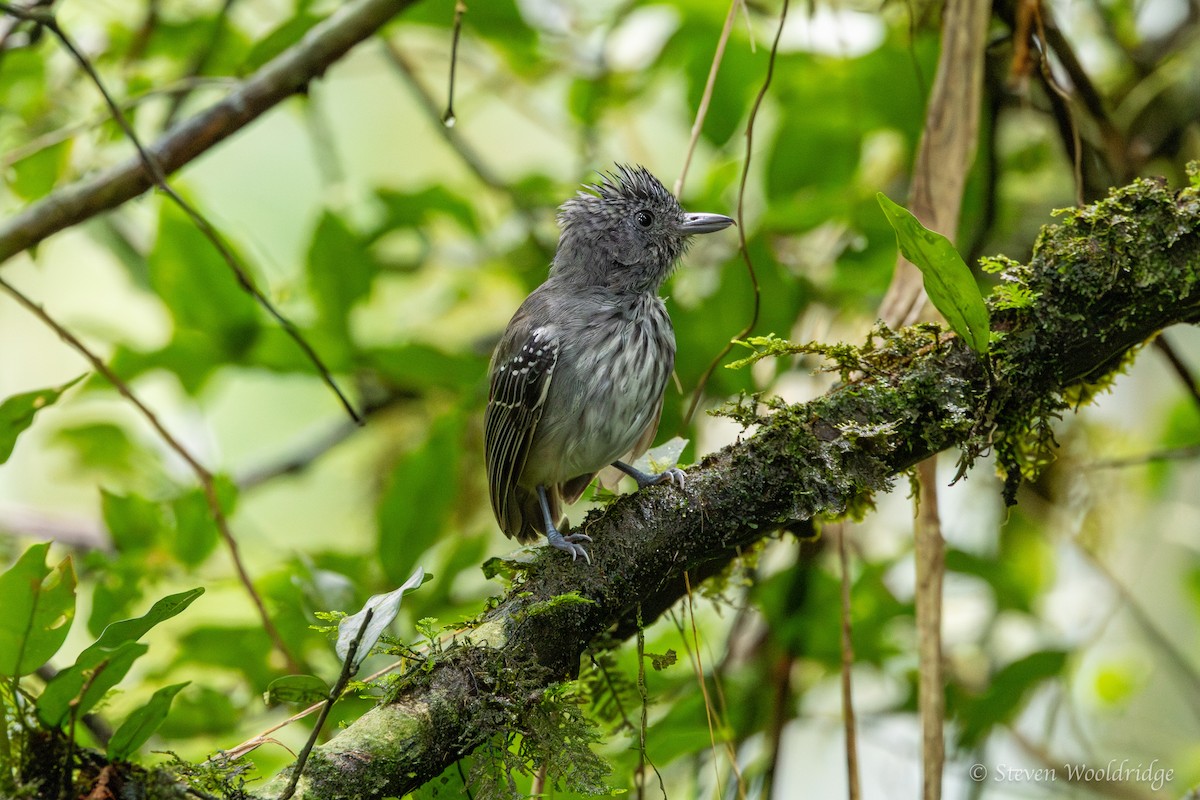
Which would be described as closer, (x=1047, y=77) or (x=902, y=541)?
(x=1047, y=77)

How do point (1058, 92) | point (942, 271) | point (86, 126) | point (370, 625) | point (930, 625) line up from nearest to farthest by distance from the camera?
point (370, 625), point (942, 271), point (930, 625), point (1058, 92), point (86, 126)

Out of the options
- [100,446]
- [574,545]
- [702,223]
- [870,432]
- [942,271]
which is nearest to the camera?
[942,271]

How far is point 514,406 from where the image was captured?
2.99 metres

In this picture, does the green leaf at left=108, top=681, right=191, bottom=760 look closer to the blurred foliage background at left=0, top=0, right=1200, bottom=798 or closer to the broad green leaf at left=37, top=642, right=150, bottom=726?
the broad green leaf at left=37, top=642, right=150, bottom=726

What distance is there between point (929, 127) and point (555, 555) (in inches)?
50.3

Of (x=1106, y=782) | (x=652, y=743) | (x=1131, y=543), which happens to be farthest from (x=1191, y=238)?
(x=1131, y=543)

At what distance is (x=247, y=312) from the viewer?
326 cm

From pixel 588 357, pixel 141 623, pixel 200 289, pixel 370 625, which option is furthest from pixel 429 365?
pixel 141 623

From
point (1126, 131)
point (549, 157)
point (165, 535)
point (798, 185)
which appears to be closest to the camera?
point (165, 535)

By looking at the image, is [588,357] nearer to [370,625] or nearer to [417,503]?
[417,503]

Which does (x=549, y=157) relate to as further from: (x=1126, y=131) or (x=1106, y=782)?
(x=1106, y=782)

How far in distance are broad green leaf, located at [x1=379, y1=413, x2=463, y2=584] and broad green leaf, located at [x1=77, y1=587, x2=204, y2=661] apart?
4.93ft

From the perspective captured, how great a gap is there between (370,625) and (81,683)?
1.29 feet

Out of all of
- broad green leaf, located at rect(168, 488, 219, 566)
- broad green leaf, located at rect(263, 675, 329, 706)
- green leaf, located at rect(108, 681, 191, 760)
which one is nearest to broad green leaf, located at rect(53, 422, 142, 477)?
broad green leaf, located at rect(168, 488, 219, 566)
